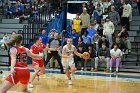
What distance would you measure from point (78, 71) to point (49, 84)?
15.8ft

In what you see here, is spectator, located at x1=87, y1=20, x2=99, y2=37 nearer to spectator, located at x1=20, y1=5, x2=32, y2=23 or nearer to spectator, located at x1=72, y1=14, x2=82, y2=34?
spectator, located at x1=72, y1=14, x2=82, y2=34

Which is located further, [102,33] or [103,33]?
[102,33]

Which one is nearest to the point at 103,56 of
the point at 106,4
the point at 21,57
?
the point at 106,4

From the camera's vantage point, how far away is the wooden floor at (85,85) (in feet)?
42.9

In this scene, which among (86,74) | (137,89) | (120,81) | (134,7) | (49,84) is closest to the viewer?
(137,89)

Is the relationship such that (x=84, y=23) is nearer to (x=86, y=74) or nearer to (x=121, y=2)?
(x=121, y=2)

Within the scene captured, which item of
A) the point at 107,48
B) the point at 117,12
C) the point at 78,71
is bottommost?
the point at 78,71

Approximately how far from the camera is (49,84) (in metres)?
14.7

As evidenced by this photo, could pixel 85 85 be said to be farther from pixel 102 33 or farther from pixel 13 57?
pixel 102 33

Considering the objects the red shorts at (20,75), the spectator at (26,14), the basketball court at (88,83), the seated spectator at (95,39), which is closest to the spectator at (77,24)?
the seated spectator at (95,39)

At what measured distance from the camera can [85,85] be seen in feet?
47.4

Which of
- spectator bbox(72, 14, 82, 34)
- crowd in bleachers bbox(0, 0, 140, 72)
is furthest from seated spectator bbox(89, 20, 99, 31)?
spectator bbox(72, 14, 82, 34)

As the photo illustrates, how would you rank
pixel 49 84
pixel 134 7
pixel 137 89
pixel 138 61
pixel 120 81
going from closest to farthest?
1. pixel 137 89
2. pixel 49 84
3. pixel 120 81
4. pixel 138 61
5. pixel 134 7

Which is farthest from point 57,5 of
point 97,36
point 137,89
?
point 137,89
